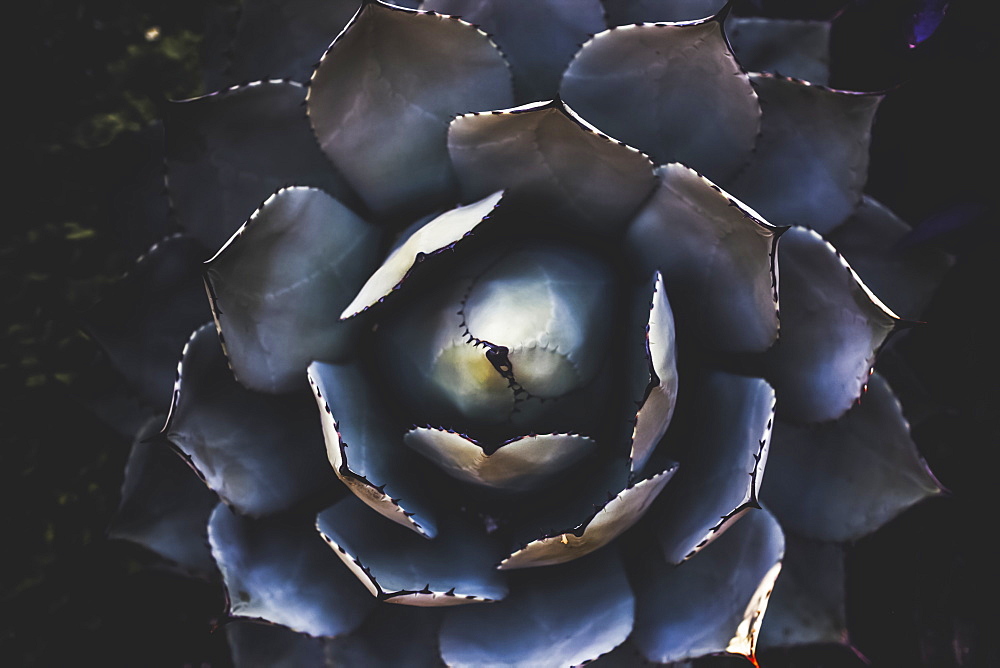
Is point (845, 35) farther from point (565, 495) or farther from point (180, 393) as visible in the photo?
point (180, 393)

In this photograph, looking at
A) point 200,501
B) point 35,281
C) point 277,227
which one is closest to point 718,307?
point 277,227

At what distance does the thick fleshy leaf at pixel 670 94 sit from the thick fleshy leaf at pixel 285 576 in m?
0.34

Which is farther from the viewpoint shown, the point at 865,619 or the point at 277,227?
the point at 865,619

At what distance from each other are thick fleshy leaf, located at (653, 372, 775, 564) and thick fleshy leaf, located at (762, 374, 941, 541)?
0.06 metres

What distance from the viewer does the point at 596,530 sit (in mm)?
402

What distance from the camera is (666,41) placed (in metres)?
0.43

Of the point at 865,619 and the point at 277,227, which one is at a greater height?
the point at 277,227

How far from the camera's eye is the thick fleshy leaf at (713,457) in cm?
41

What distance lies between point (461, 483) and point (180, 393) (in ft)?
0.58

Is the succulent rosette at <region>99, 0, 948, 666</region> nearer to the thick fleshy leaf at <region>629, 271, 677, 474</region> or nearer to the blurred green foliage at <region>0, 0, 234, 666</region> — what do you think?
the thick fleshy leaf at <region>629, 271, 677, 474</region>

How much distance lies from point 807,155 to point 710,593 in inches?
11.0

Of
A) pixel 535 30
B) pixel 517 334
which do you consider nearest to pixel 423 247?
pixel 517 334

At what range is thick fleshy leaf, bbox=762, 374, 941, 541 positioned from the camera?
466 mm

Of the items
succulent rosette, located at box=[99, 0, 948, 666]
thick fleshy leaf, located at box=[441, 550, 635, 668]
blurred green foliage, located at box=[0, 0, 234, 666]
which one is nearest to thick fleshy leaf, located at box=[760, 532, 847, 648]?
succulent rosette, located at box=[99, 0, 948, 666]
